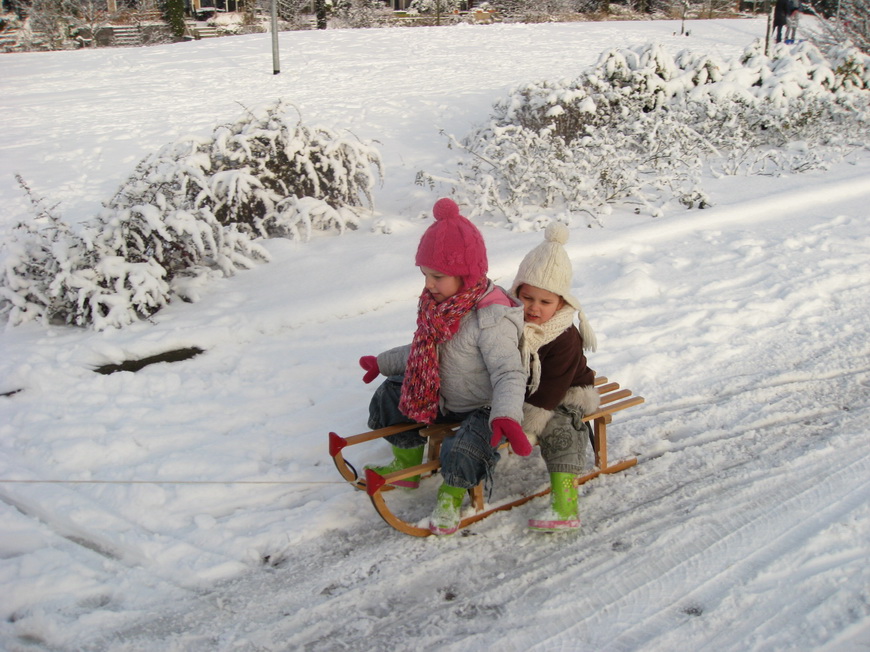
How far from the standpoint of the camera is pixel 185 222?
5.26m

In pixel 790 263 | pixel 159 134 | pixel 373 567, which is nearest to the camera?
pixel 373 567

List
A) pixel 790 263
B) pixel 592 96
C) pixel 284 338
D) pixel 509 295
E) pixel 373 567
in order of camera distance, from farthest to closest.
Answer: pixel 592 96 → pixel 790 263 → pixel 284 338 → pixel 509 295 → pixel 373 567

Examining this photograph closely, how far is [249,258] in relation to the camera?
237 inches

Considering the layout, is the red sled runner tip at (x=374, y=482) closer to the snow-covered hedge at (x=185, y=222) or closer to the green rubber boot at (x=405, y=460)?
the green rubber boot at (x=405, y=460)

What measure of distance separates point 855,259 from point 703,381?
8.49ft

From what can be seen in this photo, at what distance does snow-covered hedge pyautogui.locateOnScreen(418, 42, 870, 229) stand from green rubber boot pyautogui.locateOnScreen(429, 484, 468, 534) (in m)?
4.06

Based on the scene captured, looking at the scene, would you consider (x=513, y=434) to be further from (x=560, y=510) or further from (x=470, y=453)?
(x=560, y=510)

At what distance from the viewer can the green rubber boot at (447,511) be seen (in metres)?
3.07

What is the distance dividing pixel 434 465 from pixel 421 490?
0.36 m

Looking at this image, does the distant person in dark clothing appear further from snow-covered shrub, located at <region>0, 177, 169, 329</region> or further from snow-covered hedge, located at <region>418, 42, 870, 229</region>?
snow-covered shrub, located at <region>0, 177, 169, 329</region>

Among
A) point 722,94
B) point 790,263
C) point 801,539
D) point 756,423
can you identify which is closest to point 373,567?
point 801,539

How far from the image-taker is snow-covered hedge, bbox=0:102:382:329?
16.3 ft

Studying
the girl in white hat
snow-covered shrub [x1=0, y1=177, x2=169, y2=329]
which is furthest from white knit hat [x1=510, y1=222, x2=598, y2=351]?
snow-covered shrub [x1=0, y1=177, x2=169, y2=329]

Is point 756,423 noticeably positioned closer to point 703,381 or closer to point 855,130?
point 703,381
